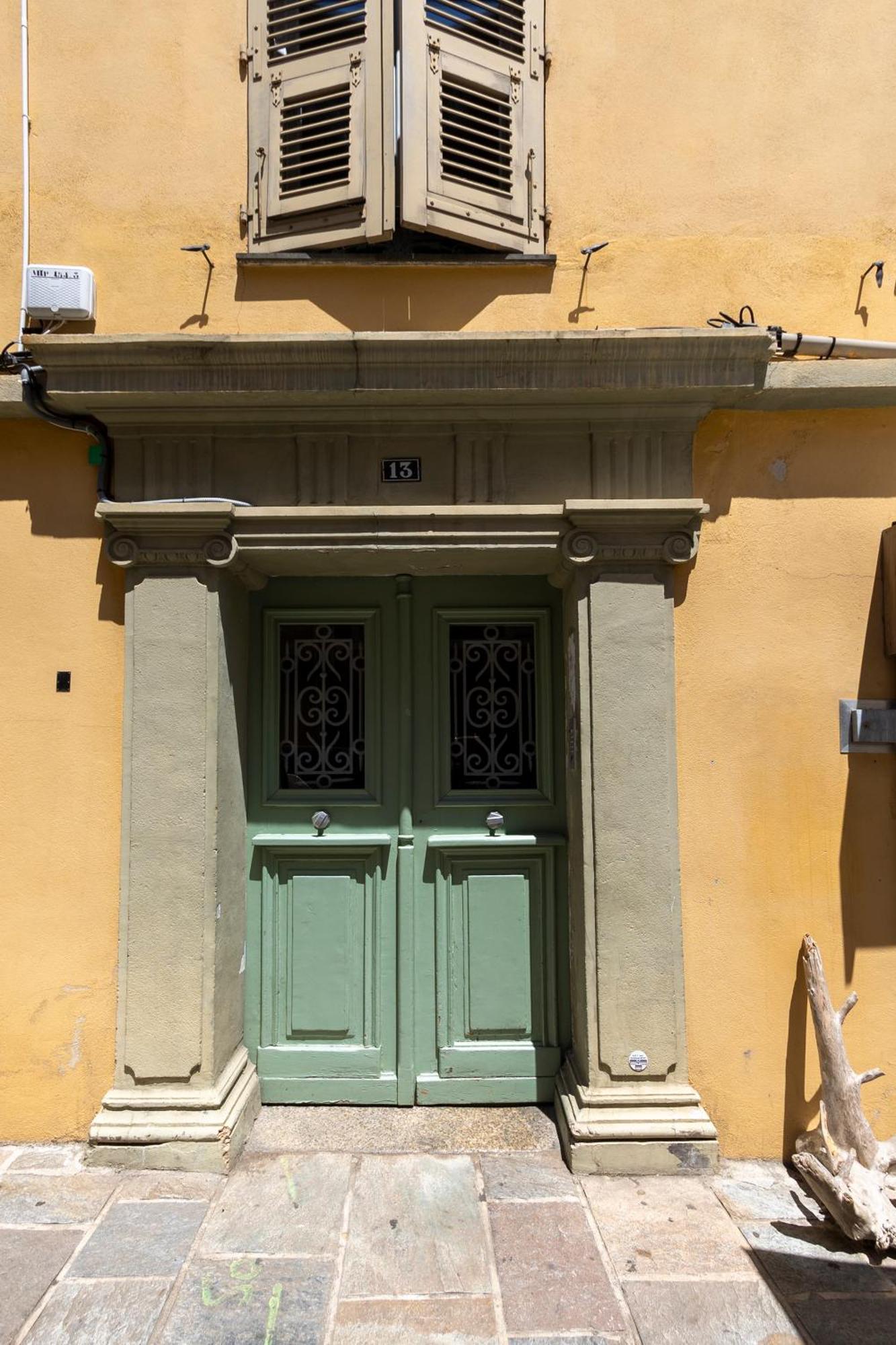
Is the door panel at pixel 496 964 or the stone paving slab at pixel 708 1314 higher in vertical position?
the door panel at pixel 496 964

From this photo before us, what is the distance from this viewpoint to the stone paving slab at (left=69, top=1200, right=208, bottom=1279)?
2.97 meters

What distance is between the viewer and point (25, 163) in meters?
3.95

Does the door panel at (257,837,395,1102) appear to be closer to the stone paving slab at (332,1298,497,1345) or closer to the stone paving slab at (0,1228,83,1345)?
the stone paving slab at (0,1228,83,1345)

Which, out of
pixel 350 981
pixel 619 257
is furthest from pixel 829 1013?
pixel 619 257

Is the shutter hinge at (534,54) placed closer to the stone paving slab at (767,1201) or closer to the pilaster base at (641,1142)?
the pilaster base at (641,1142)

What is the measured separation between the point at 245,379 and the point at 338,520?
720mm

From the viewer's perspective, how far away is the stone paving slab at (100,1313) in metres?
2.69

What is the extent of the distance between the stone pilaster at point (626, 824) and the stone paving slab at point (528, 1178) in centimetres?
9

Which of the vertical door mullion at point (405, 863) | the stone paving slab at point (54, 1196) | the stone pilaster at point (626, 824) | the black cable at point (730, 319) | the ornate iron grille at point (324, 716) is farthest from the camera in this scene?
the ornate iron grille at point (324, 716)

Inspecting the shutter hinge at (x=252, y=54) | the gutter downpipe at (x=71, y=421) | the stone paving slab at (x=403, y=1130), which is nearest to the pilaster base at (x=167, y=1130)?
the stone paving slab at (x=403, y=1130)

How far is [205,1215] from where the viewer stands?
10.8 ft

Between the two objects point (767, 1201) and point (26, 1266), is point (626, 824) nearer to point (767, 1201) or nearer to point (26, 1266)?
point (767, 1201)

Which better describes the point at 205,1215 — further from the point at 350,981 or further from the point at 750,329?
the point at 750,329

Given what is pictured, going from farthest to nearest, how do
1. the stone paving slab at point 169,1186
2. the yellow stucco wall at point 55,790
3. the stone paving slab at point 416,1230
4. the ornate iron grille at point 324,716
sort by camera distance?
the ornate iron grille at point 324,716 < the yellow stucco wall at point 55,790 < the stone paving slab at point 169,1186 < the stone paving slab at point 416,1230
